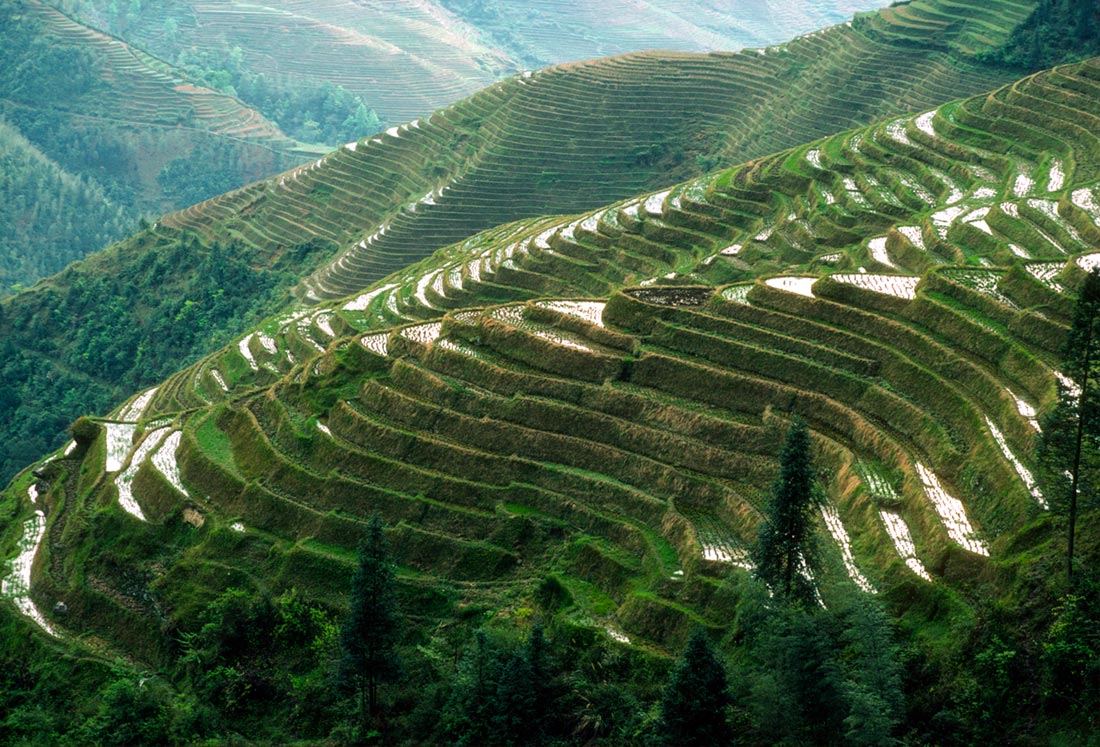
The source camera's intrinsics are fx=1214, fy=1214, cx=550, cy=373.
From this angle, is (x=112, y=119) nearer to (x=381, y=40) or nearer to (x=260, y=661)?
(x=381, y=40)

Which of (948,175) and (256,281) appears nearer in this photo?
(948,175)

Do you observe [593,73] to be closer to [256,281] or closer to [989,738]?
[256,281]

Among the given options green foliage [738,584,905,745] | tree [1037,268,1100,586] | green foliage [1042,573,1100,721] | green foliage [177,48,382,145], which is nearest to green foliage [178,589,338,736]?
green foliage [738,584,905,745]

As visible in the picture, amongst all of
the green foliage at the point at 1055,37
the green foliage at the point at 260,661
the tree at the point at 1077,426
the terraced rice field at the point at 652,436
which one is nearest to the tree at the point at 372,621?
the green foliage at the point at 260,661

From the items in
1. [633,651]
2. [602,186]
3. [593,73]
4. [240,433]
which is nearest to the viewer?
[633,651]

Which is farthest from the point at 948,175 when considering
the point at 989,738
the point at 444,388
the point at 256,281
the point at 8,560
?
the point at 256,281

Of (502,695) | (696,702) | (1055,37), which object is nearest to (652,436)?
(502,695)
